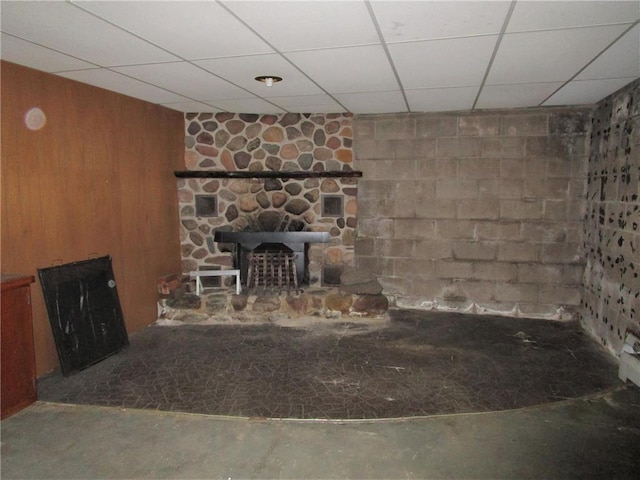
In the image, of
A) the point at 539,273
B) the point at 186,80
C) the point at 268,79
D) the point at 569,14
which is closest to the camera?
the point at 569,14

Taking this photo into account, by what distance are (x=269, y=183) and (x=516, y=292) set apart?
2872 mm

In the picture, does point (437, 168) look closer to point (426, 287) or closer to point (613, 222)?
point (426, 287)

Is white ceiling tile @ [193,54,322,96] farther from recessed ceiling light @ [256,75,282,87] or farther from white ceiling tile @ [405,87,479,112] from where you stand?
white ceiling tile @ [405,87,479,112]

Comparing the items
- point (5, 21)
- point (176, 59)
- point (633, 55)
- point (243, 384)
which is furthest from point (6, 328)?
point (633, 55)

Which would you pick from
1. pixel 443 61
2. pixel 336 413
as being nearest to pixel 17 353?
pixel 336 413

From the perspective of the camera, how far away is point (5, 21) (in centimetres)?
204

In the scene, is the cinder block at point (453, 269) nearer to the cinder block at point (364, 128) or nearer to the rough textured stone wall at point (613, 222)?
the rough textured stone wall at point (613, 222)

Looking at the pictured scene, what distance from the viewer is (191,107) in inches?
165

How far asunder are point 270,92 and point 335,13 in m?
1.66

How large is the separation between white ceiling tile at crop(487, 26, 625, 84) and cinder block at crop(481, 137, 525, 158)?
1.16 metres

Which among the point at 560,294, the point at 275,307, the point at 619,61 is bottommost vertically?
the point at 275,307

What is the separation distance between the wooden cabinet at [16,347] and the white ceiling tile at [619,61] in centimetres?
367

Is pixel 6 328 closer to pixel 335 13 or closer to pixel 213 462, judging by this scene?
pixel 213 462

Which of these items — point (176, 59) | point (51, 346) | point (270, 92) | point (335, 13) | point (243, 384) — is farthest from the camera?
point (270, 92)
